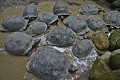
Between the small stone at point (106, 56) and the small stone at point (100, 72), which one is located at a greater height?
the small stone at point (100, 72)

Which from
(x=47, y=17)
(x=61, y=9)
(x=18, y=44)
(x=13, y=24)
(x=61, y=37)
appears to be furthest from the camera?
Answer: (x=61, y=9)

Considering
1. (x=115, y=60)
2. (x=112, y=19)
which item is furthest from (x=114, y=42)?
(x=112, y=19)

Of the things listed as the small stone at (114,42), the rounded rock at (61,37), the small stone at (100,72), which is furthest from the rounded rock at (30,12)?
the small stone at (100,72)

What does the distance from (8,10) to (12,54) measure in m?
1.34

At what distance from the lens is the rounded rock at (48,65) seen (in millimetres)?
3592

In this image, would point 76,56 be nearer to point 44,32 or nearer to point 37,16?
point 44,32

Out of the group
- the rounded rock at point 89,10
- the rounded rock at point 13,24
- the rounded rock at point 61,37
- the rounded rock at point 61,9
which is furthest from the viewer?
the rounded rock at point 89,10

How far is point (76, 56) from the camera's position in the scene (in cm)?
402

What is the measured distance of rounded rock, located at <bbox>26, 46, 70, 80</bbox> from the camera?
11.8 feet

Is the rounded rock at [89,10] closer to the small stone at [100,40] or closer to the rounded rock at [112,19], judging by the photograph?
the rounded rock at [112,19]

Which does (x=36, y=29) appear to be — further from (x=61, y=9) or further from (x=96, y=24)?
(x=96, y=24)

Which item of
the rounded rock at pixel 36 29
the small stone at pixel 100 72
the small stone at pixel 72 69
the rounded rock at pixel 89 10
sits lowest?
the small stone at pixel 72 69

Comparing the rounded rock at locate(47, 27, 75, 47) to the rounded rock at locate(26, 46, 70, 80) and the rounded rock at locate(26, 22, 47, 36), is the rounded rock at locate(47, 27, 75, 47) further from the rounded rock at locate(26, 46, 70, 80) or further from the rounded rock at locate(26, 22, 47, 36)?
the rounded rock at locate(26, 46, 70, 80)

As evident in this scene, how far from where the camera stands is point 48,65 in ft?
11.8
